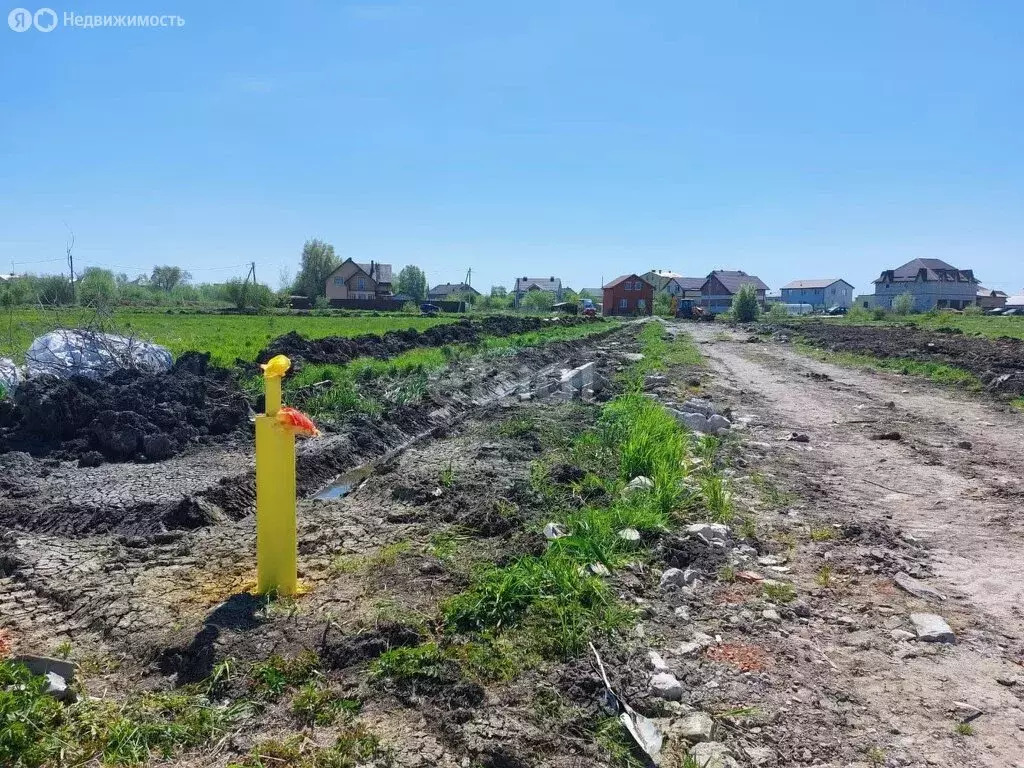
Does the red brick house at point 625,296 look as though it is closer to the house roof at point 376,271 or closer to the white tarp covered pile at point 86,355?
the house roof at point 376,271

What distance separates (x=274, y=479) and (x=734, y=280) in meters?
96.5

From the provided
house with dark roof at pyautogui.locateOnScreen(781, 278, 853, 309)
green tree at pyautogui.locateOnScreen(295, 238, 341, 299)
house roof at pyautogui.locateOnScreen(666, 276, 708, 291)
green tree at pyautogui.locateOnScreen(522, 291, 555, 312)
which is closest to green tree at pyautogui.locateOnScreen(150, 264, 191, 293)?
green tree at pyautogui.locateOnScreen(295, 238, 341, 299)

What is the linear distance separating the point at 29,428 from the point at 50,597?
546 centimetres

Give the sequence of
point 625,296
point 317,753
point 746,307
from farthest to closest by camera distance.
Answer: point 625,296 < point 746,307 < point 317,753

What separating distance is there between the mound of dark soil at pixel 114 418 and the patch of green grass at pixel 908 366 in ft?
50.4

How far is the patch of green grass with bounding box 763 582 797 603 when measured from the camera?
178 inches

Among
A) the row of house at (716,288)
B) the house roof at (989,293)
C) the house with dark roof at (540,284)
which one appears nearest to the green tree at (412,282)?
the row of house at (716,288)

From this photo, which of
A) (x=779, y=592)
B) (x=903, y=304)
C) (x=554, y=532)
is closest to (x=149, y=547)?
(x=554, y=532)

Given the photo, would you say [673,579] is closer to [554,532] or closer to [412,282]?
[554,532]

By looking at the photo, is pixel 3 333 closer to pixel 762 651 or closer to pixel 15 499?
pixel 15 499

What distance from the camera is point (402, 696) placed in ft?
10.7

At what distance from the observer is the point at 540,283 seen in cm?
11838

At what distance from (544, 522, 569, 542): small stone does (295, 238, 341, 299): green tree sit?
81049mm

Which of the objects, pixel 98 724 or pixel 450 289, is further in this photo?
pixel 450 289
